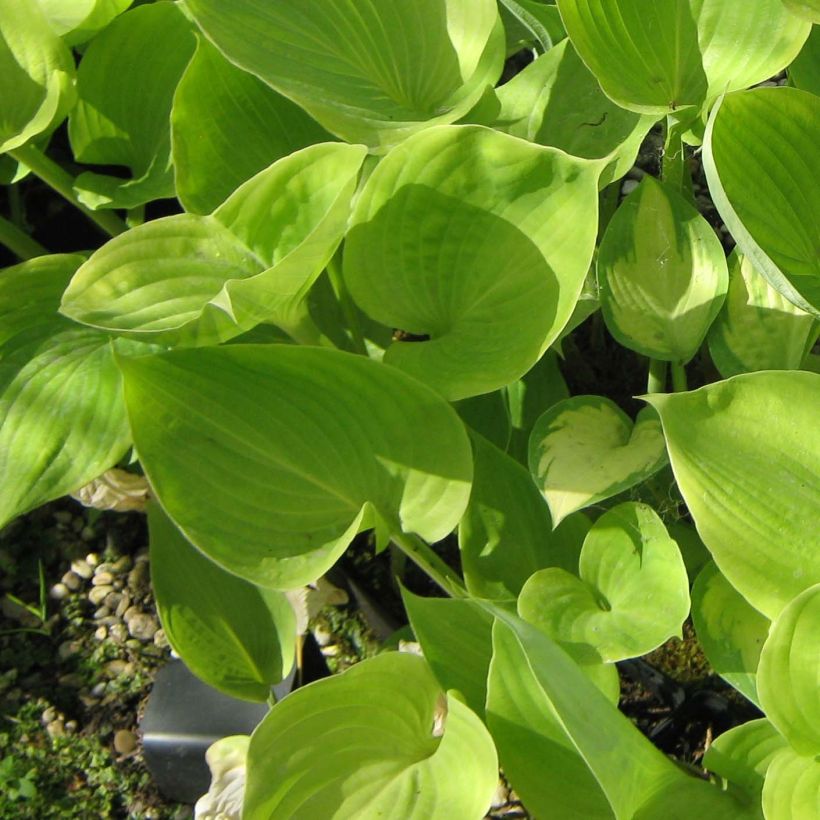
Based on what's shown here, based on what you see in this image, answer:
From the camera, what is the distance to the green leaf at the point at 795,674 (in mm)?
694

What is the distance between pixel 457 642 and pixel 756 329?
437mm

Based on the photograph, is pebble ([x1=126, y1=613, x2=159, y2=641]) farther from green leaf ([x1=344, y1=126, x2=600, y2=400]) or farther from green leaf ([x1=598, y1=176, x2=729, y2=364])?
green leaf ([x1=598, y1=176, x2=729, y2=364])

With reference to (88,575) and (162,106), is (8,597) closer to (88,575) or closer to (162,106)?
(88,575)

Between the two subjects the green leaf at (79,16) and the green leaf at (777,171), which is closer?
the green leaf at (777,171)

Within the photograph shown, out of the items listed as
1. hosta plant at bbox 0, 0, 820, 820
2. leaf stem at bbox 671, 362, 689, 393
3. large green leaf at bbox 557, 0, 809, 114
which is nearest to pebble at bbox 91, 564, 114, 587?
Answer: hosta plant at bbox 0, 0, 820, 820

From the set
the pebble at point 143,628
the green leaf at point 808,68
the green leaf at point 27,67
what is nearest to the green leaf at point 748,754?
the green leaf at point 808,68

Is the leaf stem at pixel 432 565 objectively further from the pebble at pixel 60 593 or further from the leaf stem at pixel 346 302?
the pebble at pixel 60 593

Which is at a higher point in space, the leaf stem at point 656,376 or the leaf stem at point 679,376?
the leaf stem at point 679,376

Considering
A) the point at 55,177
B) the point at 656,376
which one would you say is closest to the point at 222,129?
the point at 55,177

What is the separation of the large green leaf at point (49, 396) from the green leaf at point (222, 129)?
0.70 ft

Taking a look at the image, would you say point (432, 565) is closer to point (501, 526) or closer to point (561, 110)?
point (501, 526)

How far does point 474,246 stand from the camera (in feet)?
2.84

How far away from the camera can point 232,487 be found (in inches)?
32.4

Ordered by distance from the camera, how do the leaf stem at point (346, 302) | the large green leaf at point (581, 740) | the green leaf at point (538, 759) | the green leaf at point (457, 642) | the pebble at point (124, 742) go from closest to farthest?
the large green leaf at point (581, 740) → the green leaf at point (538, 759) → the green leaf at point (457, 642) → the leaf stem at point (346, 302) → the pebble at point (124, 742)
